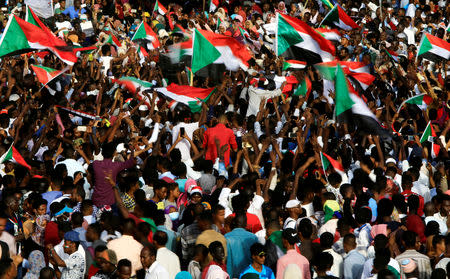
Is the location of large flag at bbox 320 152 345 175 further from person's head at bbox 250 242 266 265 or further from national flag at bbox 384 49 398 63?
national flag at bbox 384 49 398 63

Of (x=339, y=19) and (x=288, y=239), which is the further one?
(x=339, y=19)

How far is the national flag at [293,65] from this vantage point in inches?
564

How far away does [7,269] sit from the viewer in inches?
282

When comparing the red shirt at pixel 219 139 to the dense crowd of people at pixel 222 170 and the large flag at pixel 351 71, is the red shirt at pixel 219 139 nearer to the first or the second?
the dense crowd of people at pixel 222 170

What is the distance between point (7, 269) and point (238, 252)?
7.81 ft

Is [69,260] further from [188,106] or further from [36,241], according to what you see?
[188,106]

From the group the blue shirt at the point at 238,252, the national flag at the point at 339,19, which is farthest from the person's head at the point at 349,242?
the national flag at the point at 339,19

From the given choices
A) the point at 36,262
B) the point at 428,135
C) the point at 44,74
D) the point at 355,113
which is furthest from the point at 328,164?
the point at 44,74

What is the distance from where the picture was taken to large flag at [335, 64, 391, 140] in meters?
11.5

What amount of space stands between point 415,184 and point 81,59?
866 centimetres

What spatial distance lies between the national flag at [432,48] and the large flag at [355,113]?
12.5 ft

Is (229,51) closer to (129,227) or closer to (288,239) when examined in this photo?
(129,227)

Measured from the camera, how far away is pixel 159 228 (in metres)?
8.39

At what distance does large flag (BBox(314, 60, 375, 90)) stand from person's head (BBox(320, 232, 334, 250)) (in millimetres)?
6084
